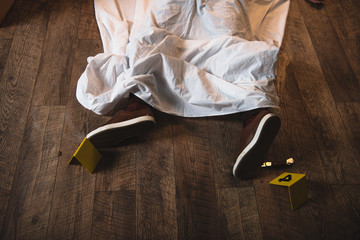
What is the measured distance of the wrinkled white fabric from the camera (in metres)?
0.94

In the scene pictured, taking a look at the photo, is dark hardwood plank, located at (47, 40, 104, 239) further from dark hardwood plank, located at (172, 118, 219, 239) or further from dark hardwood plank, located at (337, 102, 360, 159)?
dark hardwood plank, located at (337, 102, 360, 159)

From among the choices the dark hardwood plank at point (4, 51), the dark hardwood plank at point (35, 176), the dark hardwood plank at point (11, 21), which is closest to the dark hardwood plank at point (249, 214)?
the dark hardwood plank at point (35, 176)

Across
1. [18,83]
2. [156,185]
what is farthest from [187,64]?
[18,83]

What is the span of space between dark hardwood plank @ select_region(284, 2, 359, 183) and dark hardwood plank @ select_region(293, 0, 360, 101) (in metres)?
0.03

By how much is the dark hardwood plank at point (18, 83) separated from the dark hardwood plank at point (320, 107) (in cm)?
109

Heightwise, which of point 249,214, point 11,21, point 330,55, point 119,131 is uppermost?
point 11,21

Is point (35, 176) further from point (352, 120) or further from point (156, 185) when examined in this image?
point (352, 120)

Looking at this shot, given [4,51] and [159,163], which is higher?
[4,51]

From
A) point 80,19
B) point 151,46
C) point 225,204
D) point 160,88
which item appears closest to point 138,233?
point 225,204

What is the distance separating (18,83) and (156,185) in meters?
0.69

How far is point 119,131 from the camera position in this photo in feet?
2.91

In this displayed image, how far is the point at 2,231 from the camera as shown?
0.78m

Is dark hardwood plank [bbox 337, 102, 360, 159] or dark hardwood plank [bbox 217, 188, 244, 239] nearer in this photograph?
dark hardwood plank [bbox 217, 188, 244, 239]

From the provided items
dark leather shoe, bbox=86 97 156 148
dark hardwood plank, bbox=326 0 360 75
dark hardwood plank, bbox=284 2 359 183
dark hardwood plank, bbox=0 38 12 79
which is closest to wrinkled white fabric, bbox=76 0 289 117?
dark leather shoe, bbox=86 97 156 148
